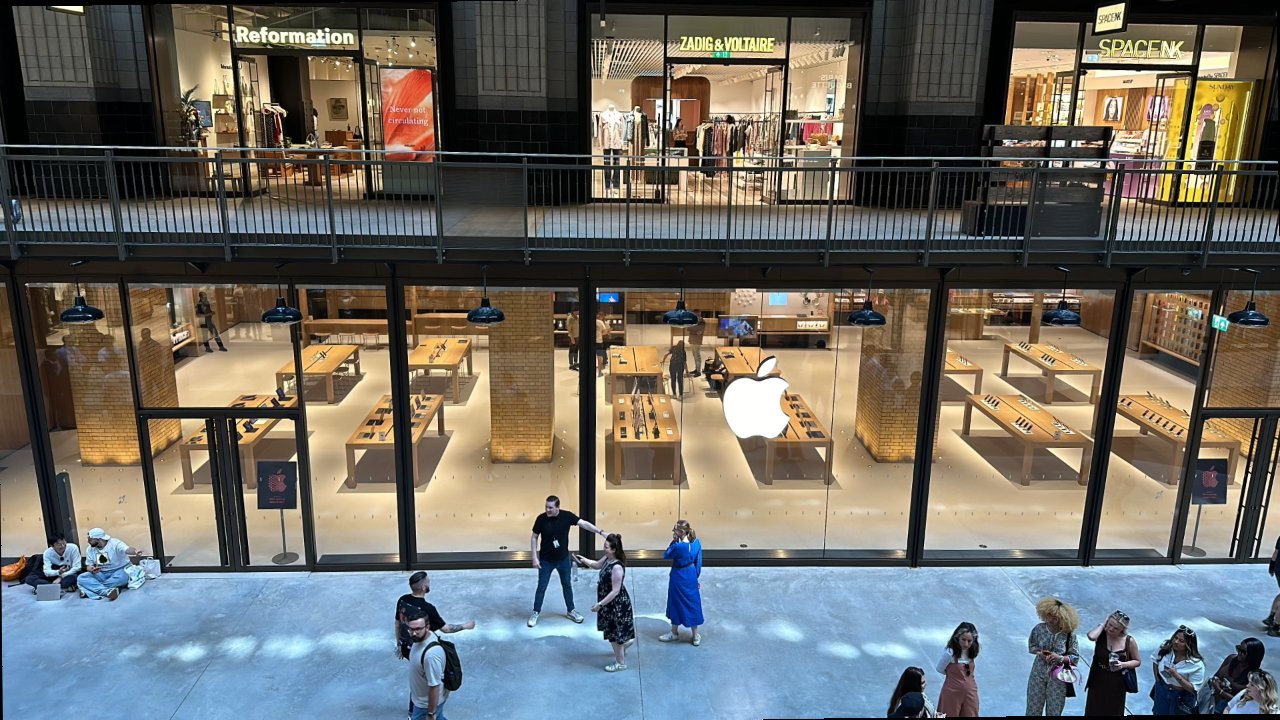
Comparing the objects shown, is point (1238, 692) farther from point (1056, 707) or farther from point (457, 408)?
point (457, 408)

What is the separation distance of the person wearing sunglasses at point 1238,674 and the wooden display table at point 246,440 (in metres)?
9.05

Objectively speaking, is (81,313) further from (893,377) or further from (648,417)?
(893,377)

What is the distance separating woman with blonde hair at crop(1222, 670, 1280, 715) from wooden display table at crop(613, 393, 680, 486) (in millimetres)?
5826

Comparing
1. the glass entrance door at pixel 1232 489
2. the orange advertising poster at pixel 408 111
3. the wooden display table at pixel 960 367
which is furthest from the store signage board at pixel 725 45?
the glass entrance door at pixel 1232 489

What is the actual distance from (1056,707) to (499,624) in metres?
5.22

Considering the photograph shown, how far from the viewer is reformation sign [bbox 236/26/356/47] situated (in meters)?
12.1

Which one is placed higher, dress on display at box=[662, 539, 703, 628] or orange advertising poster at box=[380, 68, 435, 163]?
orange advertising poster at box=[380, 68, 435, 163]

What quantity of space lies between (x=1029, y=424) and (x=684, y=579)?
16.0 feet

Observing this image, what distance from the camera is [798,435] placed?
1070cm

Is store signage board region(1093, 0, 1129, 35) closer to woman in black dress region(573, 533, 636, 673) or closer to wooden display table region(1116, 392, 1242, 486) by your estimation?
wooden display table region(1116, 392, 1242, 486)

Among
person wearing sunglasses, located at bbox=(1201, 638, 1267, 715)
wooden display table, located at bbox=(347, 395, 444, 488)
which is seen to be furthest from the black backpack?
person wearing sunglasses, located at bbox=(1201, 638, 1267, 715)

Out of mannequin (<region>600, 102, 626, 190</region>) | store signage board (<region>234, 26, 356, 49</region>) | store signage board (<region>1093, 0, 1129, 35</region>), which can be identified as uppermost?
store signage board (<region>1093, 0, 1129, 35</region>)

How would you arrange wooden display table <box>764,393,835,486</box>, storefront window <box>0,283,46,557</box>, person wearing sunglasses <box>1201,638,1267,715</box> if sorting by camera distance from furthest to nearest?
wooden display table <box>764,393,835,486</box> < storefront window <box>0,283,46,557</box> < person wearing sunglasses <box>1201,638,1267,715</box>

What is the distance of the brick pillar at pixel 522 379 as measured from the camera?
10102 millimetres
